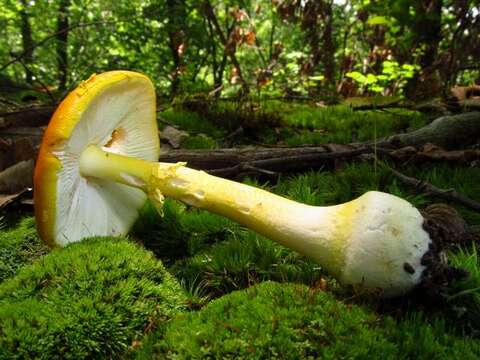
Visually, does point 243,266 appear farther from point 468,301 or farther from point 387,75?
point 387,75

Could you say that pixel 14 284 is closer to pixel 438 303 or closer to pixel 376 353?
pixel 376 353

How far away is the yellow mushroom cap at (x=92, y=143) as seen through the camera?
85.4 inches

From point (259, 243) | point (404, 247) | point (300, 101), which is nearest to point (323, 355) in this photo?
point (404, 247)

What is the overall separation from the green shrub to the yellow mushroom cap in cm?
34

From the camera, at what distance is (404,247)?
1848 mm

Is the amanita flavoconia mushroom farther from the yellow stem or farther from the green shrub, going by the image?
the green shrub

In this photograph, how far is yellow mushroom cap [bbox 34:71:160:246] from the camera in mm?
2168

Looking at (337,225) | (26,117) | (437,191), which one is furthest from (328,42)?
(337,225)

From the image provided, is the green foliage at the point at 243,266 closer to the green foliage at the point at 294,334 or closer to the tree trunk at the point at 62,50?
the green foliage at the point at 294,334

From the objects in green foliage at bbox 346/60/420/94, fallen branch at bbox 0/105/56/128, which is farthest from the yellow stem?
green foliage at bbox 346/60/420/94

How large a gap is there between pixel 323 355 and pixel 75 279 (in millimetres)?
1003

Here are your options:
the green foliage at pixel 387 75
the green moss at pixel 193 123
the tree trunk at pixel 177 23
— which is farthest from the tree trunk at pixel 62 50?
the green foliage at pixel 387 75

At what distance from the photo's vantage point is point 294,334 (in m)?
1.50

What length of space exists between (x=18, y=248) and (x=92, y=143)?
72 centimetres
